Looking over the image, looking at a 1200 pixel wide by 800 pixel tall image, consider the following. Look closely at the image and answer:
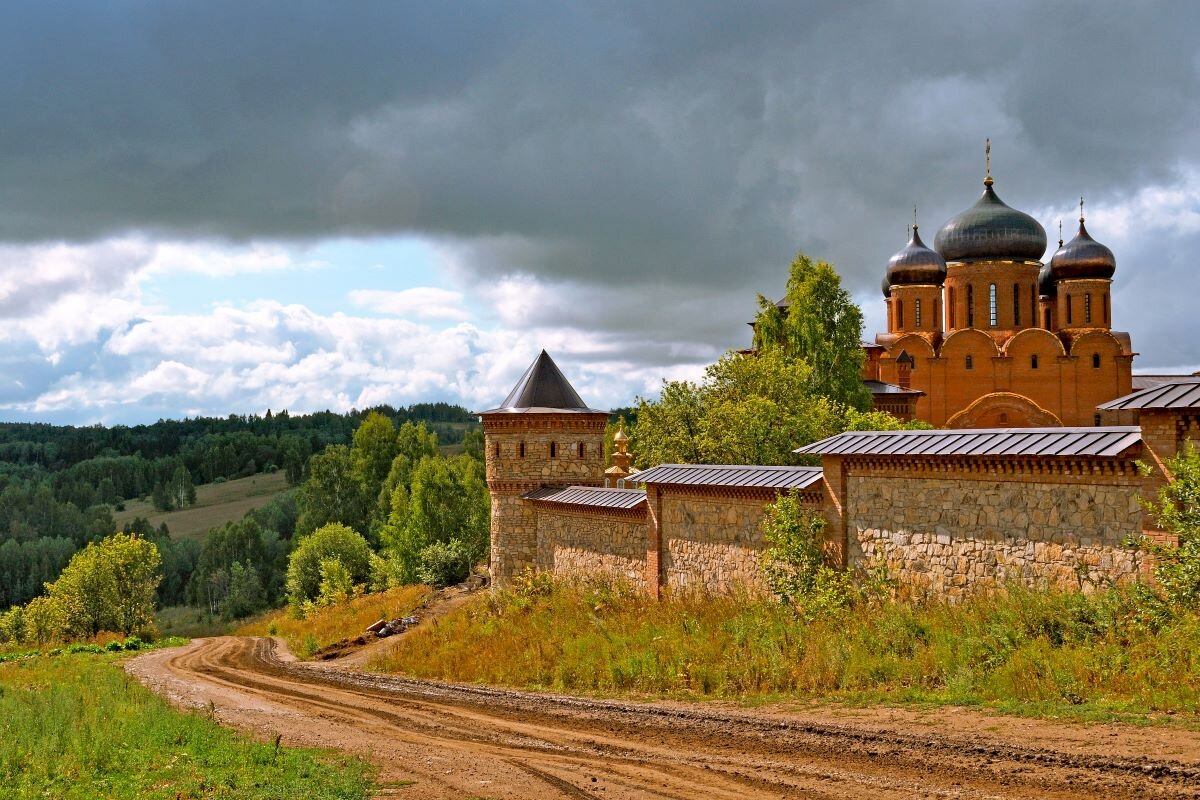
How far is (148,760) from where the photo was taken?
374 inches

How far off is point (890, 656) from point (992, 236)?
40.4 meters

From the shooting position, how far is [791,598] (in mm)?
15281

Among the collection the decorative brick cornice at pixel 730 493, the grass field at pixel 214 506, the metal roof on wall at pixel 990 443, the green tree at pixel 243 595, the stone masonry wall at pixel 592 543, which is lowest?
the green tree at pixel 243 595

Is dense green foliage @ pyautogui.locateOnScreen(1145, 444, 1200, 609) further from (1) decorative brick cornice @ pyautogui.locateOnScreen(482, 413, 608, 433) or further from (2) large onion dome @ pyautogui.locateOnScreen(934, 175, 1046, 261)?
(2) large onion dome @ pyautogui.locateOnScreen(934, 175, 1046, 261)

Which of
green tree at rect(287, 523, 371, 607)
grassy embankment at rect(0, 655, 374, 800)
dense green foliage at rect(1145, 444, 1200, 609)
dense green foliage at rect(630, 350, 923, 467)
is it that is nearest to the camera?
grassy embankment at rect(0, 655, 374, 800)

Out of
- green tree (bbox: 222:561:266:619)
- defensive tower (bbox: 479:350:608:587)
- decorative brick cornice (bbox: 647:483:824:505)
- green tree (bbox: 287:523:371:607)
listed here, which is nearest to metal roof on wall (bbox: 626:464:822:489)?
decorative brick cornice (bbox: 647:483:824:505)

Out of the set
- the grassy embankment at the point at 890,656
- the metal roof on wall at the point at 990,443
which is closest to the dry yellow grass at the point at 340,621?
the grassy embankment at the point at 890,656

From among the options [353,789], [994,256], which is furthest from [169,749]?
[994,256]

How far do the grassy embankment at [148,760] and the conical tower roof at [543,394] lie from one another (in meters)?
15.1

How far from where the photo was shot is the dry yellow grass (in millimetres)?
29766

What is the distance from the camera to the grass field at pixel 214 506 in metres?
105

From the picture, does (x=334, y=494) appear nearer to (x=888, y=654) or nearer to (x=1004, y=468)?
(x=1004, y=468)

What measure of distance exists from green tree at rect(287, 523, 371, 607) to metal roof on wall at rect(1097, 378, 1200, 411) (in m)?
43.6

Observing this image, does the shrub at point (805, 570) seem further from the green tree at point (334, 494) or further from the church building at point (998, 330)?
the green tree at point (334, 494)
